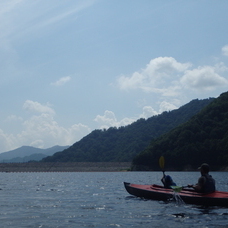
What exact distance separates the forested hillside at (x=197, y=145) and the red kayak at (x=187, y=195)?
3650 inches

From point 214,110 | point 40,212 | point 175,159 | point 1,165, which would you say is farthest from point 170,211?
point 1,165

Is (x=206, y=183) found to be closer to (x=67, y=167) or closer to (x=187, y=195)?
(x=187, y=195)

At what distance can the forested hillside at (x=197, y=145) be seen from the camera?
121812 millimetres

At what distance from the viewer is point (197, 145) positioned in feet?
423

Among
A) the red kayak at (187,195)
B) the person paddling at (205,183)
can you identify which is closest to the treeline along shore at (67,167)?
the red kayak at (187,195)

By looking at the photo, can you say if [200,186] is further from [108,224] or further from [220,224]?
[108,224]

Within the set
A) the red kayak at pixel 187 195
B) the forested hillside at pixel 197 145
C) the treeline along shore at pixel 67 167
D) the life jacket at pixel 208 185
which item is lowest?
the red kayak at pixel 187 195

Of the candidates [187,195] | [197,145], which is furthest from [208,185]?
[197,145]

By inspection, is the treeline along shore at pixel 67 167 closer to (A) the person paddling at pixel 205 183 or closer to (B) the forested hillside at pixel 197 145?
(B) the forested hillside at pixel 197 145

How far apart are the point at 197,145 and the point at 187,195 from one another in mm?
109270

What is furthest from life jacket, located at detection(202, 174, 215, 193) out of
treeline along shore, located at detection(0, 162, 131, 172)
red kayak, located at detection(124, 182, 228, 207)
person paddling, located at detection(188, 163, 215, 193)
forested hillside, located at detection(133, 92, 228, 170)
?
treeline along shore, located at detection(0, 162, 131, 172)

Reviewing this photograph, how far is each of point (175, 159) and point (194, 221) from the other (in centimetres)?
11402

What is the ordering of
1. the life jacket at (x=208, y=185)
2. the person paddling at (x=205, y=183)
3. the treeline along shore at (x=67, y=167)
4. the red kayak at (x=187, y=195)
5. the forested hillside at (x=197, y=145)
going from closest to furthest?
the red kayak at (x=187, y=195)
the person paddling at (x=205, y=183)
the life jacket at (x=208, y=185)
the forested hillside at (x=197, y=145)
the treeline along shore at (x=67, y=167)

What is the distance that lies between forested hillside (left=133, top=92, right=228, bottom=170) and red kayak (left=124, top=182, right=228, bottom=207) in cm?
9271
